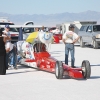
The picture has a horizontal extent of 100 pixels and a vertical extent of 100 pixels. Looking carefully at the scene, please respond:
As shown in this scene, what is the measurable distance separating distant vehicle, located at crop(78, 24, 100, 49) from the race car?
11616mm

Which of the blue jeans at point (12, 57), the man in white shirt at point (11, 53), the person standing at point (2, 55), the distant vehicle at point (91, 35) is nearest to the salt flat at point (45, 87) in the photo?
the person standing at point (2, 55)

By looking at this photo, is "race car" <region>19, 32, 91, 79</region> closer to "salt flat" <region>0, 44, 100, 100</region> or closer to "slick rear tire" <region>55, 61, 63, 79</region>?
"slick rear tire" <region>55, 61, 63, 79</region>

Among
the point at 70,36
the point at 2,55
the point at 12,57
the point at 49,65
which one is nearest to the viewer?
the point at 49,65

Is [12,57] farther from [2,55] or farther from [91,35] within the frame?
[91,35]

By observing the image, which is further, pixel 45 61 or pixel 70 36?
pixel 70 36

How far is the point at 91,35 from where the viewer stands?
90.0ft

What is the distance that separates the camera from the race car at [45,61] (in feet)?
39.7

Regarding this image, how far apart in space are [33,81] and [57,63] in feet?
2.95

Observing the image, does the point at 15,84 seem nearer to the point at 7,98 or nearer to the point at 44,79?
the point at 44,79

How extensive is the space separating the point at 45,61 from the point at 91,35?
14.3 m

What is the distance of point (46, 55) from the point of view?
14.1 meters

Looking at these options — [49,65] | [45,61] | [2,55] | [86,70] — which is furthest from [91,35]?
[86,70]

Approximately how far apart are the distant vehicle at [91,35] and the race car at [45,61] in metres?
11.6

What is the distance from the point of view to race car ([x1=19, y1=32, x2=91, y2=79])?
1209 cm
